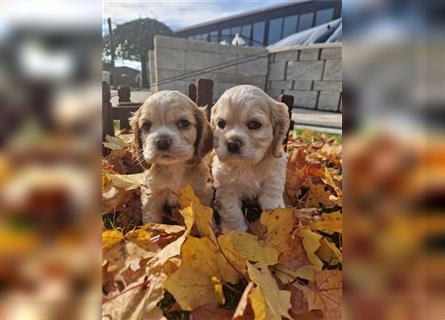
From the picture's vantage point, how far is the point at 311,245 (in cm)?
106

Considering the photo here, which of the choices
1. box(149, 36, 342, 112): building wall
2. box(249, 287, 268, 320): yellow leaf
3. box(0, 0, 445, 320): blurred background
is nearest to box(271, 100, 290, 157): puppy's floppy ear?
box(249, 287, 268, 320): yellow leaf

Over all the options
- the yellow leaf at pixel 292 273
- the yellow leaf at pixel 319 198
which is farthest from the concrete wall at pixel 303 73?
the yellow leaf at pixel 292 273

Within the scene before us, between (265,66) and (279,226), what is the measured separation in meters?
6.48

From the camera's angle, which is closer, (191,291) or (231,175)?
(191,291)

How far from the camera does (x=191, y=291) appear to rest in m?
0.83

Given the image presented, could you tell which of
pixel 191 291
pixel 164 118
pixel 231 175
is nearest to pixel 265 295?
pixel 191 291

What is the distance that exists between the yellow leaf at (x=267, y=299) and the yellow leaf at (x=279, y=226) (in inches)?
8.6

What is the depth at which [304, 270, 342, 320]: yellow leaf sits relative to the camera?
0.81 m

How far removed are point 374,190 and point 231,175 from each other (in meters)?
1.11

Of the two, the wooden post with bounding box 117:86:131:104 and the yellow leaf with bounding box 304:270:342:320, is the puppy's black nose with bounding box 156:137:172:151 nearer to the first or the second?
the yellow leaf with bounding box 304:270:342:320

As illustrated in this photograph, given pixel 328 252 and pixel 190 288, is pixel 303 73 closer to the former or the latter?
pixel 328 252

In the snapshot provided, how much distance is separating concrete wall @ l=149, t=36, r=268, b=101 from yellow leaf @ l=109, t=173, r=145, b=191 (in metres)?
3.04

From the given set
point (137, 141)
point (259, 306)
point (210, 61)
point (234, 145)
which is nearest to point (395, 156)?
point (259, 306)

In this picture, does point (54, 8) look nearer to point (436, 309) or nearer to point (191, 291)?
point (436, 309)
